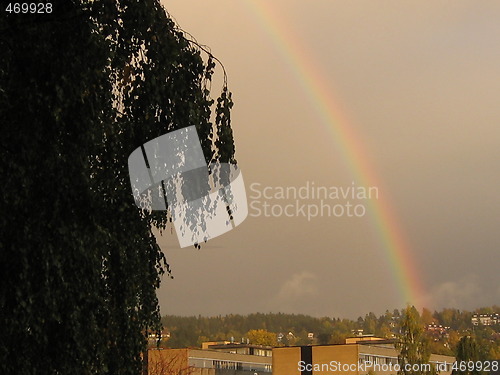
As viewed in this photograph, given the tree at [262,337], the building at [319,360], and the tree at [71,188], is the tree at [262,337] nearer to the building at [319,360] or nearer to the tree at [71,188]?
the building at [319,360]

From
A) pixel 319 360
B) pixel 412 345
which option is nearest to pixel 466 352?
pixel 412 345

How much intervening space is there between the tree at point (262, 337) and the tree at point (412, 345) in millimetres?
21580

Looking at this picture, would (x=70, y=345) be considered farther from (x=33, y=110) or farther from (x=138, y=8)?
(x=138, y=8)

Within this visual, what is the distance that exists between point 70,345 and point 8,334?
0.32 m

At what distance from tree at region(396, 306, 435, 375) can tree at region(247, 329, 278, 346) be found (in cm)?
2158

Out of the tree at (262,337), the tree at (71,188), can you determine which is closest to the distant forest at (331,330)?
the tree at (262,337)

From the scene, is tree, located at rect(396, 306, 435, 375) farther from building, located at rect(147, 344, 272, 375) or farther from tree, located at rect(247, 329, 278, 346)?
tree, located at rect(247, 329, 278, 346)

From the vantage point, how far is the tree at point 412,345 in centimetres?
4156

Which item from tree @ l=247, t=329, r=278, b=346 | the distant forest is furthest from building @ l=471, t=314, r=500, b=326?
tree @ l=247, t=329, r=278, b=346

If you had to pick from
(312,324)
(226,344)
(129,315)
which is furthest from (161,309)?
(226,344)

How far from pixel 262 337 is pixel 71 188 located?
61.0m

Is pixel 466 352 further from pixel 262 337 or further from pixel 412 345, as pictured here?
pixel 262 337

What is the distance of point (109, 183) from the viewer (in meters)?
4.48

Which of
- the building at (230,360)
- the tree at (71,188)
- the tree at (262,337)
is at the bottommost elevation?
the building at (230,360)
